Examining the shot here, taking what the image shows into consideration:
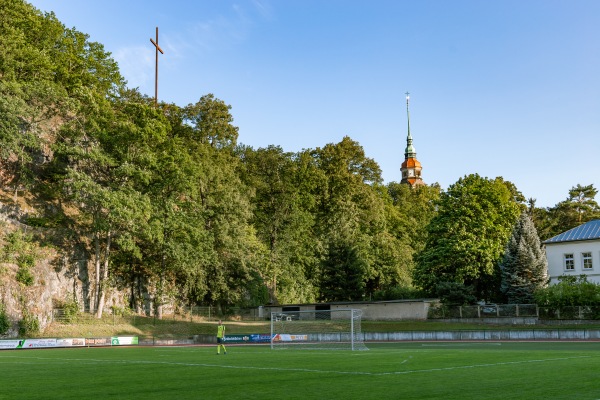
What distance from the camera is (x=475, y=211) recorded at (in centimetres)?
6316

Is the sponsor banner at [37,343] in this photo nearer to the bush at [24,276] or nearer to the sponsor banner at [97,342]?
the sponsor banner at [97,342]

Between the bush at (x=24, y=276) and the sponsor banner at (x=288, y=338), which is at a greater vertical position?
the bush at (x=24, y=276)

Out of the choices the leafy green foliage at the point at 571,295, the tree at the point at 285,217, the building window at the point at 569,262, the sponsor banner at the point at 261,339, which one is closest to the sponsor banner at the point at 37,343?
the sponsor banner at the point at 261,339

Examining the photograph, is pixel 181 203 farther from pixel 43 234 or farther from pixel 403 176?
pixel 403 176

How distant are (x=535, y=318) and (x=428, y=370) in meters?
39.9

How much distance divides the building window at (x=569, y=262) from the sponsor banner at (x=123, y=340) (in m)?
46.8

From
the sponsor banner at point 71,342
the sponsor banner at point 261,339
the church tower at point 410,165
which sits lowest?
the sponsor banner at point 261,339

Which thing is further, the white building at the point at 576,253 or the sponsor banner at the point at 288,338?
the white building at the point at 576,253

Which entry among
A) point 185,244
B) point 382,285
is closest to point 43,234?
point 185,244

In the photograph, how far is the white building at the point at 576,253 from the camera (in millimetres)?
63094

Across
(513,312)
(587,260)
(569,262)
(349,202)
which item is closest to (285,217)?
(349,202)

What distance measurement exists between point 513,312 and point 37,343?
40.0 m

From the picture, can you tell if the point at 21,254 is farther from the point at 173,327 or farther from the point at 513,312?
the point at 513,312

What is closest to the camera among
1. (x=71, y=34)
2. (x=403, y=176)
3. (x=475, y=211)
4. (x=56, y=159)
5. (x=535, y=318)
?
(x=535, y=318)
